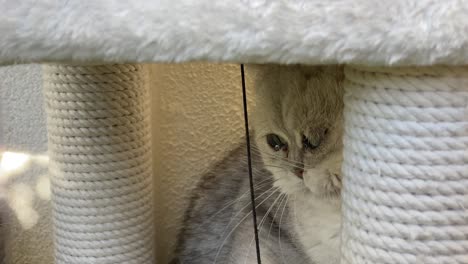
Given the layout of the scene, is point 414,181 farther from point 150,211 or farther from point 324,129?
point 150,211

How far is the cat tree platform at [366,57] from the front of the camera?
0.58 meters

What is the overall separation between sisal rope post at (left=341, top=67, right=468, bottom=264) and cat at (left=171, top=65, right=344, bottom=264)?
10.5 inches

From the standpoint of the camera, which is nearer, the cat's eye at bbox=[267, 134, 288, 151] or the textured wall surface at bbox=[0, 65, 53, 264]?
the cat's eye at bbox=[267, 134, 288, 151]

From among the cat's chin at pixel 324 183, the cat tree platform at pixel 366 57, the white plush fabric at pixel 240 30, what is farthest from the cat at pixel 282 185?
the white plush fabric at pixel 240 30

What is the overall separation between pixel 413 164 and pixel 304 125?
13.4 inches

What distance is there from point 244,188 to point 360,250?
66 cm

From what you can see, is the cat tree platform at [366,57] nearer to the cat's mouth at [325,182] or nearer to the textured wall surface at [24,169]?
the cat's mouth at [325,182]

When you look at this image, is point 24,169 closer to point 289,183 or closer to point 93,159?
point 93,159

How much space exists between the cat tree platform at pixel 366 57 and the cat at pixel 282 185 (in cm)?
22

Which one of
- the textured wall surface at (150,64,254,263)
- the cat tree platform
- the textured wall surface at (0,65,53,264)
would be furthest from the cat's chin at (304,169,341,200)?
the textured wall surface at (0,65,53,264)

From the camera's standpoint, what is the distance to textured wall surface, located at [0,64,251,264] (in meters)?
1.44

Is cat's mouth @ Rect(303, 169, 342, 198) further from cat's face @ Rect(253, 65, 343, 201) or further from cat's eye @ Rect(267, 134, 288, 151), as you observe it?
cat's eye @ Rect(267, 134, 288, 151)

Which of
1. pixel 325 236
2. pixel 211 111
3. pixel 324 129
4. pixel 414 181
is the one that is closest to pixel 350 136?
pixel 414 181

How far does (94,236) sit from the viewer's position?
1.06 m
